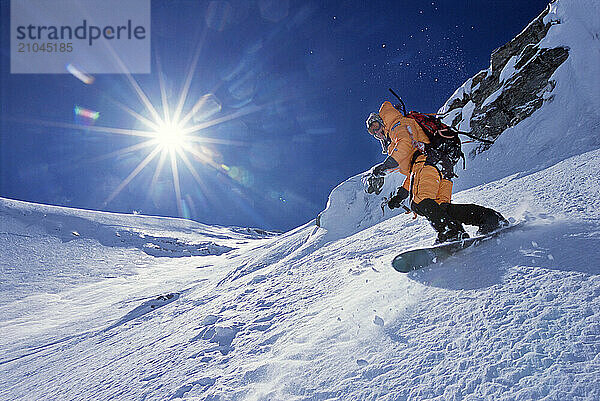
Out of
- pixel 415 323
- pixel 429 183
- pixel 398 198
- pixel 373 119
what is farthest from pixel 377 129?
pixel 415 323

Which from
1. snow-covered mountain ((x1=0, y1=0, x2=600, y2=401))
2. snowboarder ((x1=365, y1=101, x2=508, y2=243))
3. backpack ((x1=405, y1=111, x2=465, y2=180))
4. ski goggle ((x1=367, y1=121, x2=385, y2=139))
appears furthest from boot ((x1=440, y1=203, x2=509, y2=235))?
ski goggle ((x1=367, y1=121, x2=385, y2=139))

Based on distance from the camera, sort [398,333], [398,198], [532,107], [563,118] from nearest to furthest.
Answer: [398,333], [398,198], [563,118], [532,107]

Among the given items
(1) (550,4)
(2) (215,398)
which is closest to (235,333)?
(2) (215,398)

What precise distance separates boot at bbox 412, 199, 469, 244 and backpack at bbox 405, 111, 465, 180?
0.47 meters

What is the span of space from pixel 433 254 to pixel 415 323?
105cm

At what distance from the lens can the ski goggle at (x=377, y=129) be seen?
392 cm

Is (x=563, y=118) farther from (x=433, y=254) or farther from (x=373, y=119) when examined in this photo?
(x=433, y=254)

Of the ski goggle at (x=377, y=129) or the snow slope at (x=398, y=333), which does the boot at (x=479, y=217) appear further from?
the ski goggle at (x=377, y=129)

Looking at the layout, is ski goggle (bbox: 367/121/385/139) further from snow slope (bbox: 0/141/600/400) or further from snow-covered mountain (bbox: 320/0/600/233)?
snow-covered mountain (bbox: 320/0/600/233)

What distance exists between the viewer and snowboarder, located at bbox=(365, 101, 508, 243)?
121 inches

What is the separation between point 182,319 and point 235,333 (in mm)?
2090

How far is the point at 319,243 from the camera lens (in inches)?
347

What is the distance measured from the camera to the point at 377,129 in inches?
155

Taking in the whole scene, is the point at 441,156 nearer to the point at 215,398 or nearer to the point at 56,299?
the point at 215,398
